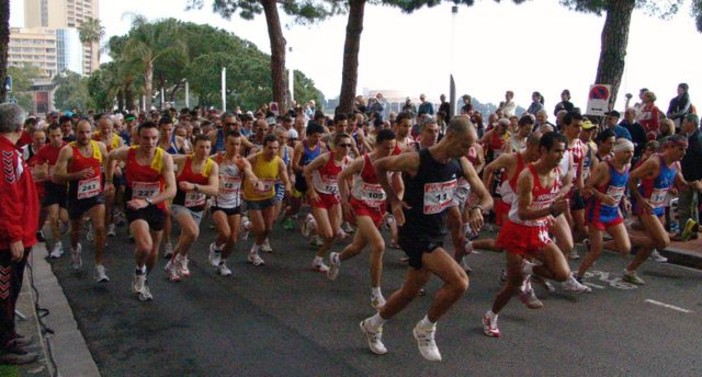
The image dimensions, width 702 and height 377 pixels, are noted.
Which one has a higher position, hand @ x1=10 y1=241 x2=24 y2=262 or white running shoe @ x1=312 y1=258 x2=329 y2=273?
hand @ x1=10 y1=241 x2=24 y2=262

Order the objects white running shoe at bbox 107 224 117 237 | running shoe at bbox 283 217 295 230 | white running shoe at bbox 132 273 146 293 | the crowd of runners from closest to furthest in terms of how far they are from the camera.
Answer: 1. the crowd of runners
2. white running shoe at bbox 132 273 146 293
3. white running shoe at bbox 107 224 117 237
4. running shoe at bbox 283 217 295 230

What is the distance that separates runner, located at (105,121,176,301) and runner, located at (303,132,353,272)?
6.26ft

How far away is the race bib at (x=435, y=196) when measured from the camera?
526 centimetres

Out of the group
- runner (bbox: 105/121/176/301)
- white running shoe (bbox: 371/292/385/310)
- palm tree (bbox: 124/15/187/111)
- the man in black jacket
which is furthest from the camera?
palm tree (bbox: 124/15/187/111)

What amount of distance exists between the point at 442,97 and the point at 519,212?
42.7 feet

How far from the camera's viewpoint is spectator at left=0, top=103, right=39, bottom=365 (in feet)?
16.6

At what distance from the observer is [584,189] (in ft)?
25.5

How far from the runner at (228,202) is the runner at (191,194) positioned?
29 centimetres

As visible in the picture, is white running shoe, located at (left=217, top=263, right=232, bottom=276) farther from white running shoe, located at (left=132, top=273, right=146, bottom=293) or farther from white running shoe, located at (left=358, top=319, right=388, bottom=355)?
white running shoe, located at (left=358, top=319, right=388, bottom=355)

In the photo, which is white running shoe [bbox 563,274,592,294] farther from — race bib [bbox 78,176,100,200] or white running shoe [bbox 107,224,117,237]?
white running shoe [bbox 107,224,117,237]

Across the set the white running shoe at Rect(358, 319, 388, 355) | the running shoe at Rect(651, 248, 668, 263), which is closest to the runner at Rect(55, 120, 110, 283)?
the white running shoe at Rect(358, 319, 388, 355)

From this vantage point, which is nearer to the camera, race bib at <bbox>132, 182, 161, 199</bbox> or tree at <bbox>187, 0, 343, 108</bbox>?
race bib at <bbox>132, 182, 161, 199</bbox>

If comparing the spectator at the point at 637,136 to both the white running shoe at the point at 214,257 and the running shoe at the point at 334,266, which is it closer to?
the running shoe at the point at 334,266

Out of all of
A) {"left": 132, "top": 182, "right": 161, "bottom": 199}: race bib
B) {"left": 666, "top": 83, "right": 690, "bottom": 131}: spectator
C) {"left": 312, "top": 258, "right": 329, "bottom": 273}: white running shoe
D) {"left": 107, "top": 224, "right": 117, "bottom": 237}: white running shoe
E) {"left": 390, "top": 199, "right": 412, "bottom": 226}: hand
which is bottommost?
{"left": 107, "top": 224, "right": 117, "bottom": 237}: white running shoe
